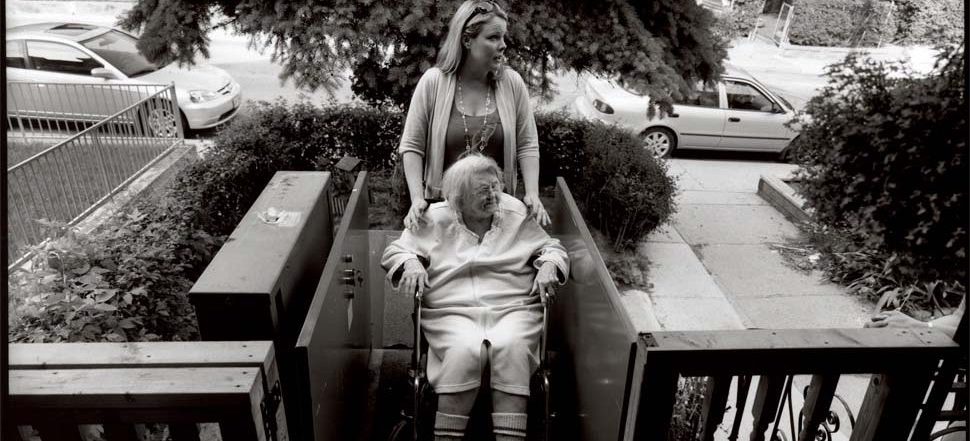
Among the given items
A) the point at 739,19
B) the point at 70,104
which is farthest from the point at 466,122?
the point at 739,19

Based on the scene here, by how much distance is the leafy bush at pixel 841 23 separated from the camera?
3252mm

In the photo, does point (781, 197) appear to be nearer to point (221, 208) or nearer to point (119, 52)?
point (221, 208)

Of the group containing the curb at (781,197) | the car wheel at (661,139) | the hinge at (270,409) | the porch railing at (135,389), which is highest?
the porch railing at (135,389)

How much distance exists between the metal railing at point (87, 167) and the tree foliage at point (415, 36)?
1.10 meters

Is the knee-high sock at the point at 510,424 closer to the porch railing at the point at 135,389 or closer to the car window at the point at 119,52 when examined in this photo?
the porch railing at the point at 135,389

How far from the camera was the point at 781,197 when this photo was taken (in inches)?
317

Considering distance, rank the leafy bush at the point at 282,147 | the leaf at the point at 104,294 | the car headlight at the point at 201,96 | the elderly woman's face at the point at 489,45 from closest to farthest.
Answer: the elderly woman's face at the point at 489,45 → the leaf at the point at 104,294 → the leafy bush at the point at 282,147 → the car headlight at the point at 201,96

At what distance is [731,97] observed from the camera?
951 cm

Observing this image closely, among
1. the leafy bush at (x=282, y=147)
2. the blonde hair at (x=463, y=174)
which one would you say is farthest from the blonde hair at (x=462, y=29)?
the leafy bush at (x=282, y=147)

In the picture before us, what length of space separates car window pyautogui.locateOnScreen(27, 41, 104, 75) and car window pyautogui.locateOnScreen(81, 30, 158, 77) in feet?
0.78

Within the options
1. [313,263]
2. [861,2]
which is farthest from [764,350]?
[861,2]

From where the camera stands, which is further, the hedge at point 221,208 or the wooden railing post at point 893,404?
the hedge at point 221,208

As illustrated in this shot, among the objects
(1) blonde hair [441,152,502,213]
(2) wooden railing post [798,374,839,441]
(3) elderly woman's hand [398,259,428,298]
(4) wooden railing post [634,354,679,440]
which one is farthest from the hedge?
(2) wooden railing post [798,374,839,441]

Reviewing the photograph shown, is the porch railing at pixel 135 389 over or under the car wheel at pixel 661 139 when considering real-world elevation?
over
